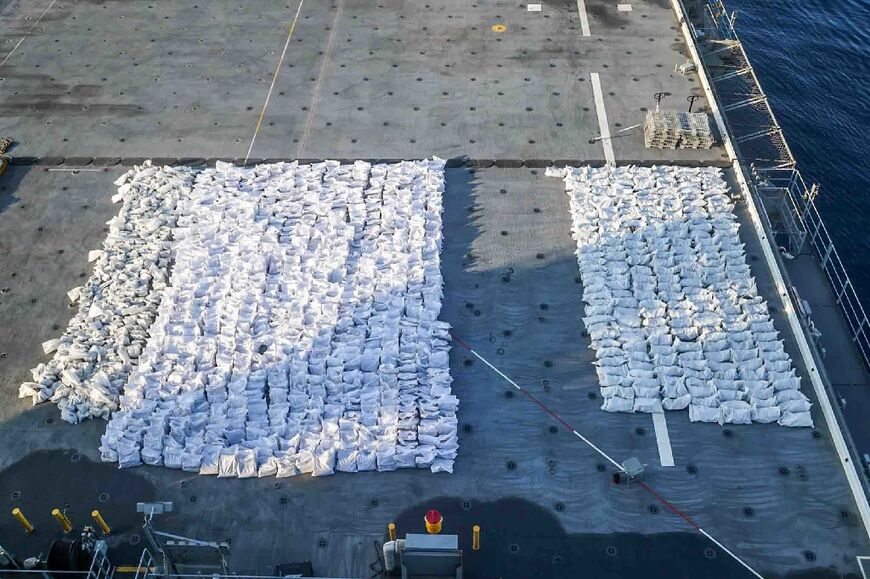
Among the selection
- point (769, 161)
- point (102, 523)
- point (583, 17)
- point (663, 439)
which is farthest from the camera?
point (583, 17)

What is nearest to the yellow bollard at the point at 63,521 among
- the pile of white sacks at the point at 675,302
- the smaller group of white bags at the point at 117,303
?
the smaller group of white bags at the point at 117,303

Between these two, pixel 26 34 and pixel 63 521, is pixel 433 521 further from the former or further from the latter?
pixel 26 34

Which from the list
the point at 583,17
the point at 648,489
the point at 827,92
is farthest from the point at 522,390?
the point at 827,92

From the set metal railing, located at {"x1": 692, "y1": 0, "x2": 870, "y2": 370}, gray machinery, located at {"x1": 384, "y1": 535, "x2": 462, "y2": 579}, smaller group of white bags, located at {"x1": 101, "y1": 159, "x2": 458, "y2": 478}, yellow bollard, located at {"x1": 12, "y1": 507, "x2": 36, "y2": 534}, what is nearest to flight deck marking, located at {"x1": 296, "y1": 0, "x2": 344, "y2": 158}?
smaller group of white bags, located at {"x1": 101, "y1": 159, "x2": 458, "y2": 478}

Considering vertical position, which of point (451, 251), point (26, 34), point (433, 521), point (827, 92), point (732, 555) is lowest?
point (827, 92)

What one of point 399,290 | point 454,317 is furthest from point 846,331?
point 399,290

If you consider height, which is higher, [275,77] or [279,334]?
[275,77]

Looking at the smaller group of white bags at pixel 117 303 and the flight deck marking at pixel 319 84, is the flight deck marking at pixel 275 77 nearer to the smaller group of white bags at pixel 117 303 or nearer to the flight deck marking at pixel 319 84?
the flight deck marking at pixel 319 84

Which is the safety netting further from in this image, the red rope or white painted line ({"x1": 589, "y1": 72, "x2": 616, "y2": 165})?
white painted line ({"x1": 589, "y1": 72, "x2": 616, "y2": 165})
